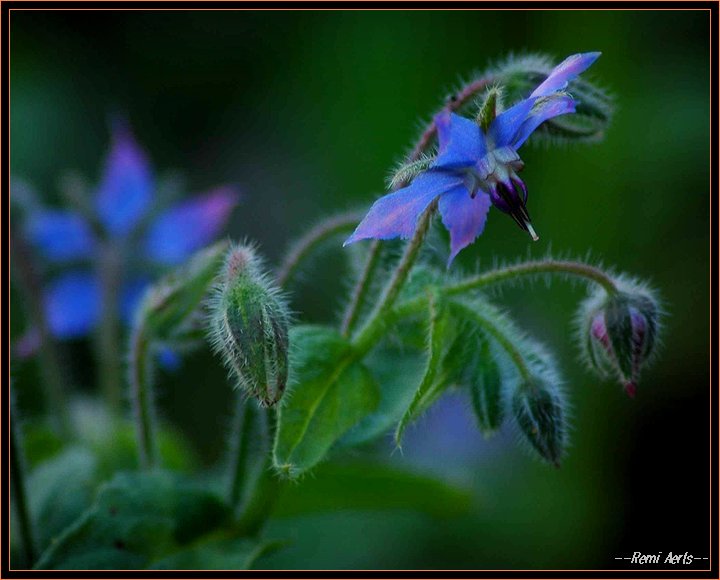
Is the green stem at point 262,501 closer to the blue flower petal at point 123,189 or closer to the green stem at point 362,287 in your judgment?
the green stem at point 362,287

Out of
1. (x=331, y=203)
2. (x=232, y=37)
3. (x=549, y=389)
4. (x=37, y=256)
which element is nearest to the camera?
(x=549, y=389)

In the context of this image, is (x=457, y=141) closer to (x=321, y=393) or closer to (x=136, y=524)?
(x=321, y=393)

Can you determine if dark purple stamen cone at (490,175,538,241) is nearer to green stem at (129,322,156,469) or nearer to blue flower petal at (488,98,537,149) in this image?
blue flower petal at (488,98,537,149)

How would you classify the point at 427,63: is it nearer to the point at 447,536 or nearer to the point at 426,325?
the point at 447,536

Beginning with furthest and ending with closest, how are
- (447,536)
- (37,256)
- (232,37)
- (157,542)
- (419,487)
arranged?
1. (232,37)
2. (447,536)
3. (37,256)
4. (419,487)
5. (157,542)

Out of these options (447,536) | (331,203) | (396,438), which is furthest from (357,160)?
(396,438)

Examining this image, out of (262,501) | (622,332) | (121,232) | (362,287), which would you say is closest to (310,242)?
(362,287)

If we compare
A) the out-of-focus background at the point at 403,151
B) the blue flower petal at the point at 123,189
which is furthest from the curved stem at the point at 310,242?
the out-of-focus background at the point at 403,151
